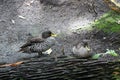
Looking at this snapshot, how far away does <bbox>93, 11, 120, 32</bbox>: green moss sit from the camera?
1286 cm

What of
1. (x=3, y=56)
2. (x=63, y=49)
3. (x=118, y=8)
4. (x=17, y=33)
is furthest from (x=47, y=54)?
(x=118, y=8)

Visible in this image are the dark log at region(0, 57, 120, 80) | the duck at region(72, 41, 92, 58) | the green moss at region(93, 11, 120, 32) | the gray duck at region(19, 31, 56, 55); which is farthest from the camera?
the green moss at region(93, 11, 120, 32)

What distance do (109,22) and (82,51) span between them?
8.03 feet

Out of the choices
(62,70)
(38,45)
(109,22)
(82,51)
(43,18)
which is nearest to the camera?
(62,70)

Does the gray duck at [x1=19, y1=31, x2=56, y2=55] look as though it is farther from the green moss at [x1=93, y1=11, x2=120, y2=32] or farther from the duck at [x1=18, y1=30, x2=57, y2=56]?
the green moss at [x1=93, y1=11, x2=120, y2=32]

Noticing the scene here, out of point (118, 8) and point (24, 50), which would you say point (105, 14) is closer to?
point (118, 8)

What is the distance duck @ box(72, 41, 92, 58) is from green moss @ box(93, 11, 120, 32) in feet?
5.92

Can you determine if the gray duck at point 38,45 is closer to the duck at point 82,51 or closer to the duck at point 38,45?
the duck at point 38,45

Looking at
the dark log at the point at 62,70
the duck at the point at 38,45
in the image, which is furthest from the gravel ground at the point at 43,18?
the dark log at the point at 62,70

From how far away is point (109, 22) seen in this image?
1312cm

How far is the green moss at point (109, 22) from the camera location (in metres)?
12.9

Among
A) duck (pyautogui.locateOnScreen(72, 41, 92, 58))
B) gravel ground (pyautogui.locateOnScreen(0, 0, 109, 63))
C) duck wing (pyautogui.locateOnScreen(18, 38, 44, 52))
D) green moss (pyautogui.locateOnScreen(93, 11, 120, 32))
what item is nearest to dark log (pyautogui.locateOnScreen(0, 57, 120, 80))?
duck (pyautogui.locateOnScreen(72, 41, 92, 58))

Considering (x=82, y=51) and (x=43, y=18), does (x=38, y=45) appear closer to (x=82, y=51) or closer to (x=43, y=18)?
(x=82, y=51)

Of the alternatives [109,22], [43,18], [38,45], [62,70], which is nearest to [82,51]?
[62,70]
